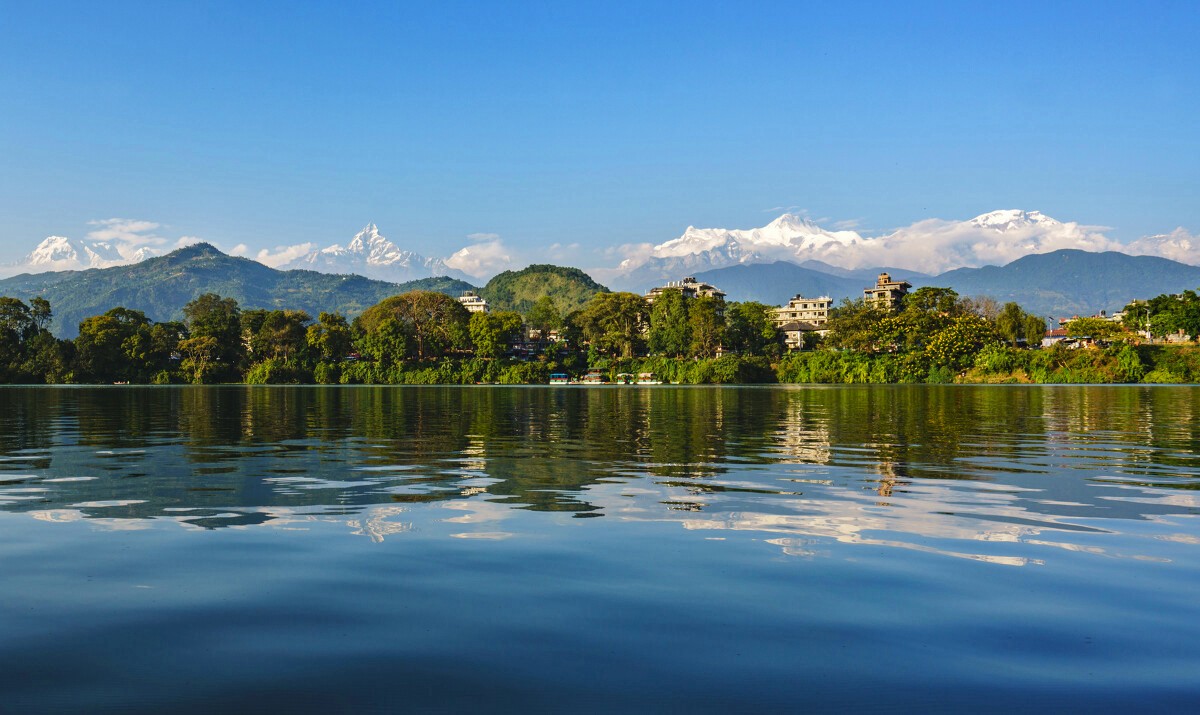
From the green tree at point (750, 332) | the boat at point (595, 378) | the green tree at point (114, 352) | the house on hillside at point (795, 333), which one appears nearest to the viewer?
the green tree at point (114, 352)

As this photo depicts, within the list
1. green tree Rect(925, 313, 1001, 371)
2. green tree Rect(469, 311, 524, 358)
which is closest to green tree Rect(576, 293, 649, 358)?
green tree Rect(469, 311, 524, 358)

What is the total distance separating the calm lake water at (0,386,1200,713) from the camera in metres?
5.50

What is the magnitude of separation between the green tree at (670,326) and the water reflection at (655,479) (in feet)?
340

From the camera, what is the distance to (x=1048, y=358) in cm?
10619

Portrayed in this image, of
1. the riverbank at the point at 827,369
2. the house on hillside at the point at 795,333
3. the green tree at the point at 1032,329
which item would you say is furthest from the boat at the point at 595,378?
the green tree at the point at 1032,329

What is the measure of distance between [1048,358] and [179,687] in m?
119

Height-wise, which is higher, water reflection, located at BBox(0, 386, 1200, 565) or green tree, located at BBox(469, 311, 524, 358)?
green tree, located at BBox(469, 311, 524, 358)

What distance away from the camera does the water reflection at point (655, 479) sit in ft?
37.5

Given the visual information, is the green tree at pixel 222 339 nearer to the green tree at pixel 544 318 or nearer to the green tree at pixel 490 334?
the green tree at pixel 490 334

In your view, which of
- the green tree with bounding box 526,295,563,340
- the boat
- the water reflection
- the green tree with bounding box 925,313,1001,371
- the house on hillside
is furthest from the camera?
the green tree with bounding box 526,295,563,340

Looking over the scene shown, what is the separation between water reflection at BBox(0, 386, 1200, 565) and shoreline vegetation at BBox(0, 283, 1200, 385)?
277 ft

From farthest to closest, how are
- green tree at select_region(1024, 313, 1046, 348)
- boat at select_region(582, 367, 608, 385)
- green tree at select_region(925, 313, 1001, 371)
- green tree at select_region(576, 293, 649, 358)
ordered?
1. green tree at select_region(576, 293, 649, 358)
2. green tree at select_region(1024, 313, 1046, 348)
3. boat at select_region(582, 367, 608, 385)
4. green tree at select_region(925, 313, 1001, 371)

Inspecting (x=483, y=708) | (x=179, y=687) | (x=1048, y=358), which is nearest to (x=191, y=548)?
(x=179, y=687)

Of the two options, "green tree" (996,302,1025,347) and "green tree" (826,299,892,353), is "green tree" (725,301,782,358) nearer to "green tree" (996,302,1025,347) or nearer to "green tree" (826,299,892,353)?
"green tree" (826,299,892,353)
